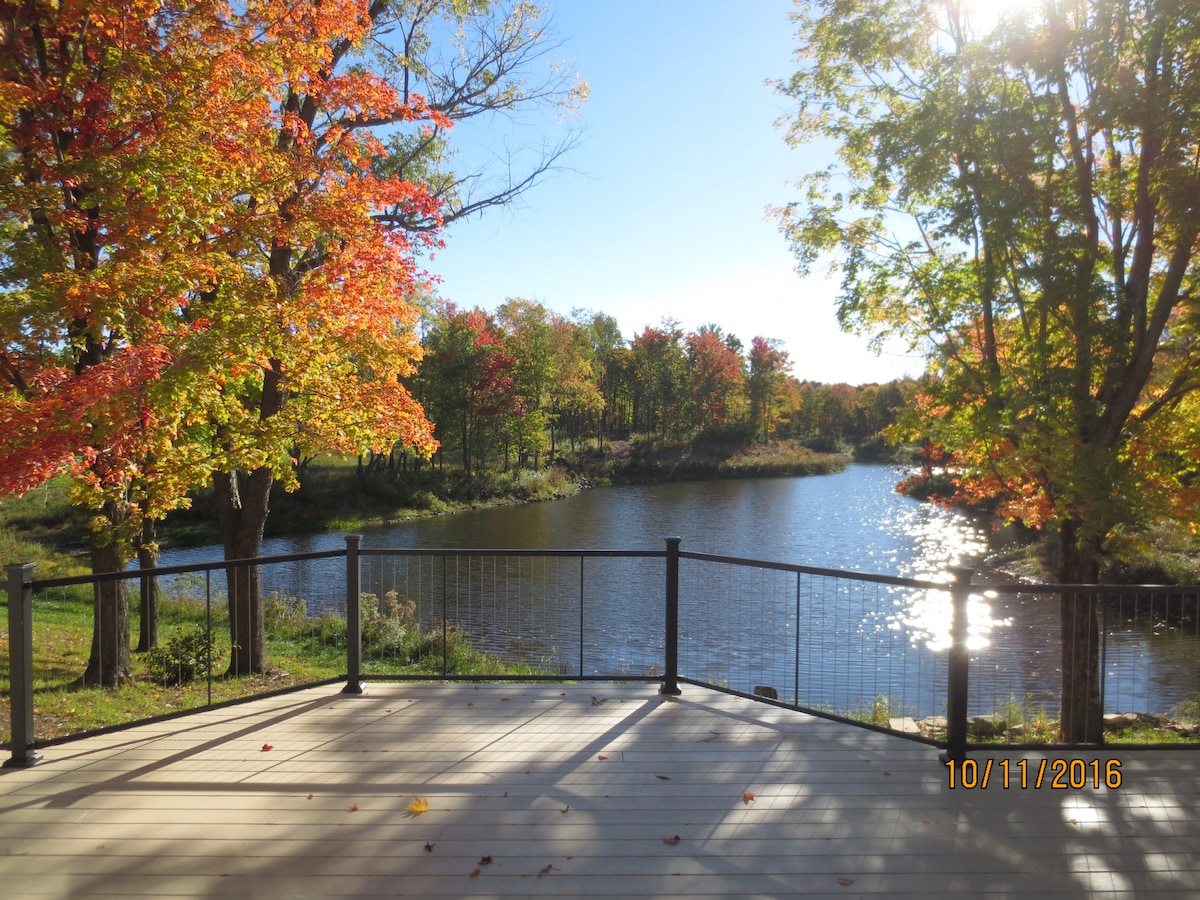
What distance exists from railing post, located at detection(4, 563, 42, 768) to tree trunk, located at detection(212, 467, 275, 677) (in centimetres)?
414

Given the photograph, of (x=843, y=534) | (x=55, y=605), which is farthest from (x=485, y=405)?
(x=55, y=605)

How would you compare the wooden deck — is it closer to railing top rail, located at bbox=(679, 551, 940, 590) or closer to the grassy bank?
railing top rail, located at bbox=(679, 551, 940, 590)

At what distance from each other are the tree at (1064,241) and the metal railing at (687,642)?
120 cm

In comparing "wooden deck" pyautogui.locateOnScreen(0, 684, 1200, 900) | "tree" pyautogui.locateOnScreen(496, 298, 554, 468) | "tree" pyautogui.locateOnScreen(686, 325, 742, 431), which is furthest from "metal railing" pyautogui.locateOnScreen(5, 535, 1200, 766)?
"tree" pyautogui.locateOnScreen(686, 325, 742, 431)

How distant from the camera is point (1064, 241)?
6.74m

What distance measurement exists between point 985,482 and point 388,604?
33.1 feet

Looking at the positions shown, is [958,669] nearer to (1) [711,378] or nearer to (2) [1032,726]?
(2) [1032,726]

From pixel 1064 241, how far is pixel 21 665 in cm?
860

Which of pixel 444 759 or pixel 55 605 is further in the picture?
pixel 55 605

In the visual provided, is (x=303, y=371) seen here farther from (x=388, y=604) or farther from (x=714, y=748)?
(x=388, y=604)

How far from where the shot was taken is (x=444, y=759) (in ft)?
14.9

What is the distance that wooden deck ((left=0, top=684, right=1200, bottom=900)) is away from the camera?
327cm
